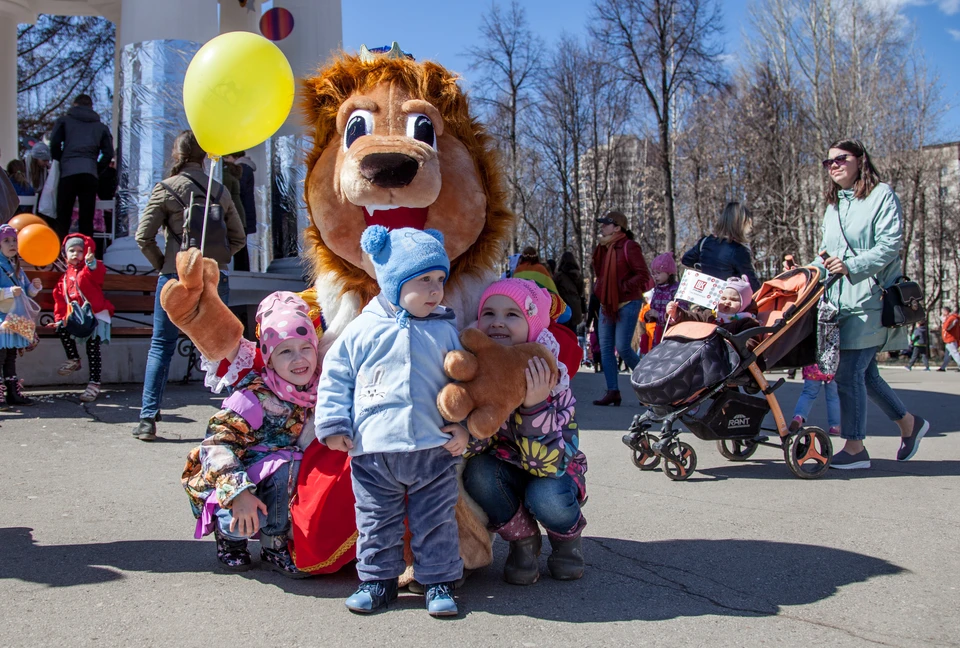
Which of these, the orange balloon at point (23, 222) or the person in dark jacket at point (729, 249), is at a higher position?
the orange balloon at point (23, 222)

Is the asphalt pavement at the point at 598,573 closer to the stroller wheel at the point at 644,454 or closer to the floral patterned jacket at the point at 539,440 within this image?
the stroller wheel at the point at 644,454

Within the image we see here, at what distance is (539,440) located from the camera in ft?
9.46

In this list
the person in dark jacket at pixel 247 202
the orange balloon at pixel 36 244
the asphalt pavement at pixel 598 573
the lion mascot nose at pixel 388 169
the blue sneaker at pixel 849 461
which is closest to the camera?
the asphalt pavement at pixel 598 573

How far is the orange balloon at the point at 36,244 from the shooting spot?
677 centimetres

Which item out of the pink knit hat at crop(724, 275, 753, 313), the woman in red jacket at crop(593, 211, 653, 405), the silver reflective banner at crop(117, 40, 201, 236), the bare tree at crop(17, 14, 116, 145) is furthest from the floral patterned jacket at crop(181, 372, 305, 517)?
the bare tree at crop(17, 14, 116, 145)

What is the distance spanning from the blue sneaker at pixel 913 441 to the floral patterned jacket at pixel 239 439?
4.29 m

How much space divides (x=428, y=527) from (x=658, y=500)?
2.10 m

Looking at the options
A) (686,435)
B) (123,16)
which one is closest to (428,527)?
(686,435)

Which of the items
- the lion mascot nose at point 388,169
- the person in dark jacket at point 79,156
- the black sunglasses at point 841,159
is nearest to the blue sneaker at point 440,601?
the lion mascot nose at point 388,169

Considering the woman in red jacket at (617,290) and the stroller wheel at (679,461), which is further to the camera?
the woman in red jacket at (617,290)

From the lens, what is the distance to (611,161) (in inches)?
1319

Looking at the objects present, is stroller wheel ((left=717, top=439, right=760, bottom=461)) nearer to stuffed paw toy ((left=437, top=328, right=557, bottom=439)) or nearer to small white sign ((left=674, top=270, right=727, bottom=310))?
small white sign ((left=674, top=270, right=727, bottom=310))

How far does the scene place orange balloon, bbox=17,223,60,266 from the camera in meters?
6.77

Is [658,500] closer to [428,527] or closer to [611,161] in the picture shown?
[428,527]
